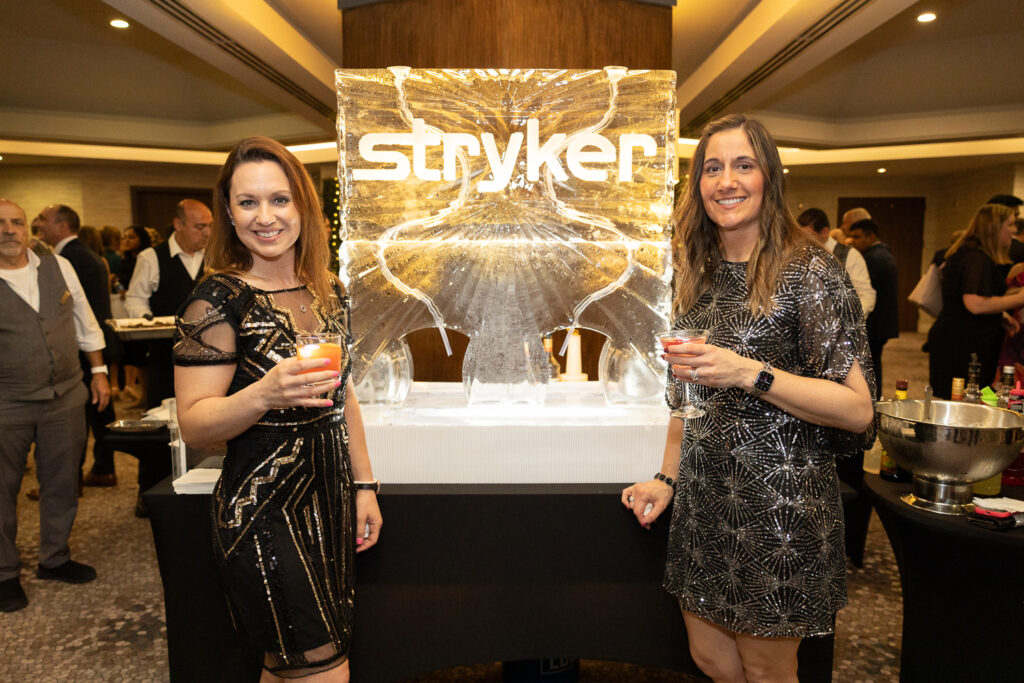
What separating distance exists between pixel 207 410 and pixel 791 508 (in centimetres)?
111

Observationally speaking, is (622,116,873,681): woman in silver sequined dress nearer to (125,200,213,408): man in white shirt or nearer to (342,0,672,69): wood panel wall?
(342,0,672,69): wood panel wall

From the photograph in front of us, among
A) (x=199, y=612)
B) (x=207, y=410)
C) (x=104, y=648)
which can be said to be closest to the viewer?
(x=207, y=410)

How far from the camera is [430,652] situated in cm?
192

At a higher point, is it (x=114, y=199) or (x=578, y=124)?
(x=114, y=199)

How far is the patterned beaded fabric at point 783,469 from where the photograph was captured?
1339mm

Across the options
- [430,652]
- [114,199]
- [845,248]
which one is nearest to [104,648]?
[430,652]

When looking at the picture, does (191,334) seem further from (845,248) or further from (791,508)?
(845,248)

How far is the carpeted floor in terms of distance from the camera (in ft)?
8.07

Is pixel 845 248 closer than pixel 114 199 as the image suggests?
Yes

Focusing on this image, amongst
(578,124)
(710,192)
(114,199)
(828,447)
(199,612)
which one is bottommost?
(199,612)

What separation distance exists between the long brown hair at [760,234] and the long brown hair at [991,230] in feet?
11.6

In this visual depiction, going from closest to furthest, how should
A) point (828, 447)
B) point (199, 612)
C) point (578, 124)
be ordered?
1. point (828, 447)
2. point (199, 612)
3. point (578, 124)

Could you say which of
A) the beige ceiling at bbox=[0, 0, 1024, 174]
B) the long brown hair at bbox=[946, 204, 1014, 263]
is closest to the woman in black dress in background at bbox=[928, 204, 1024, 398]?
the long brown hair at bbox=[946, 204, 1014, 263]

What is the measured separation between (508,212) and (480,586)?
1.04m
